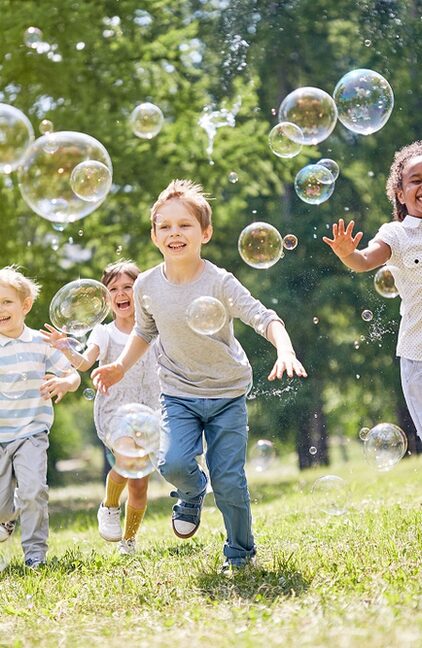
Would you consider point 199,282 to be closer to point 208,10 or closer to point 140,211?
point 140,211

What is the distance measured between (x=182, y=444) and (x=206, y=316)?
1.73 feet

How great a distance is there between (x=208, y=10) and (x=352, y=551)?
1013 cm

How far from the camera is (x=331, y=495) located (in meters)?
7.96

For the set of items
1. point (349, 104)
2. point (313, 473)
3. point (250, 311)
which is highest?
point (349, 104)

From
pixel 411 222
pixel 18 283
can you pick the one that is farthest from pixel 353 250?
pixel 18 283

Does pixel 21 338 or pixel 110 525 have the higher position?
pixel 21 338

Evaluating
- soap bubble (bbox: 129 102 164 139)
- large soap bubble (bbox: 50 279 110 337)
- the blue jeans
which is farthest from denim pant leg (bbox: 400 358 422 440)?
soap bubble (bbox: 129 102 164 139)

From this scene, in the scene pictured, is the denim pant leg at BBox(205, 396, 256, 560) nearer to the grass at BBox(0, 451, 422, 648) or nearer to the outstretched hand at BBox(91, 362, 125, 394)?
the grass at BBox(0, 451, 422, 648)

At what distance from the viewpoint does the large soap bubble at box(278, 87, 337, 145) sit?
5.82m

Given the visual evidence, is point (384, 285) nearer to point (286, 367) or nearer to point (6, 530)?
point (286, 367)

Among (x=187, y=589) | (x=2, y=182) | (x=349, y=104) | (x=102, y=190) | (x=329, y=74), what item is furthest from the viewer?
(x=329, y=74)

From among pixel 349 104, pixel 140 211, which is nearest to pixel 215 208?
pixel 140 211

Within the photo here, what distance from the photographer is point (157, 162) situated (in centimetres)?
1165

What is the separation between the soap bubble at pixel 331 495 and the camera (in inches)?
212
